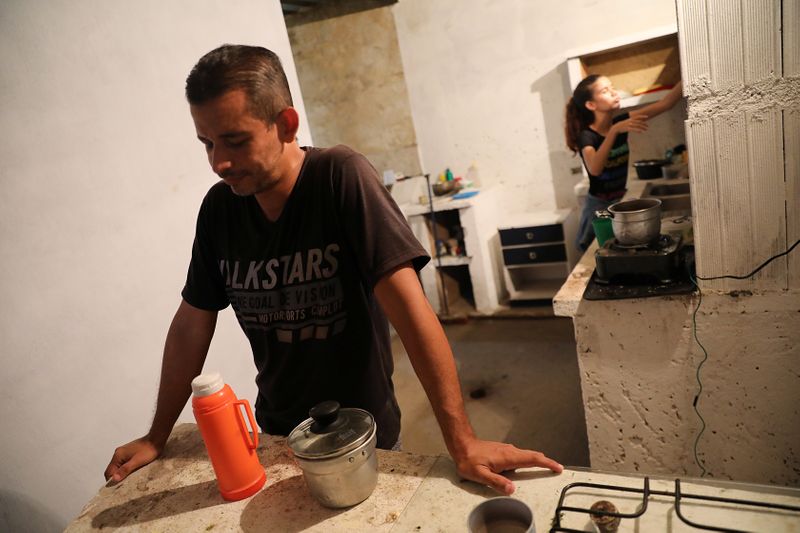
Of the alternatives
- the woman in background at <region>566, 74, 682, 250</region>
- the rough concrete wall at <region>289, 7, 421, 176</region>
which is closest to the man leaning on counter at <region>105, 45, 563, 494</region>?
the woman in background at <region>566, 74, 682, 250</region>

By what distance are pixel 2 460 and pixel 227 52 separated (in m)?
1.52

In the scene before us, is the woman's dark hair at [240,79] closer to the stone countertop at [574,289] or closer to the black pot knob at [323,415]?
the black pot knob at [323,415]

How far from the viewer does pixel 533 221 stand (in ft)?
14.3

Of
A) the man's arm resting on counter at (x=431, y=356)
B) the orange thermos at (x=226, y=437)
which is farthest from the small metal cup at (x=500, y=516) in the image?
the orange thermos at (x=226, y=437)

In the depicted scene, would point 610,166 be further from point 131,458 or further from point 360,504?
point 131,458

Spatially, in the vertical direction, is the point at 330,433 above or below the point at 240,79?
below

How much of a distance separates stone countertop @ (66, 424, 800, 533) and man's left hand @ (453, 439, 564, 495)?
2 cm

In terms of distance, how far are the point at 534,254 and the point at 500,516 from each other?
373 centimetres

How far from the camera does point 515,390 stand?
337 centimetres

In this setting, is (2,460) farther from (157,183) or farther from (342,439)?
(342,439)

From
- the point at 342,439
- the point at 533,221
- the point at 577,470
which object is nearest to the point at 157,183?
the point at 342,439

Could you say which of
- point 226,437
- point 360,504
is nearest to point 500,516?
point 360,504

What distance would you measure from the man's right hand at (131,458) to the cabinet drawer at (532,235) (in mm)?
3527

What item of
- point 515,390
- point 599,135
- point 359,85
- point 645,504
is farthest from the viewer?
point 359,85
